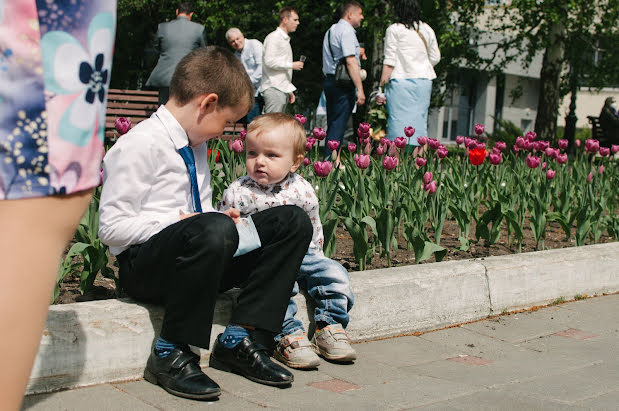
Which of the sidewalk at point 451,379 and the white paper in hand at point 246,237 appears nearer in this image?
the sidewalk at point 451,379

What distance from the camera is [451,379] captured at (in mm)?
2750

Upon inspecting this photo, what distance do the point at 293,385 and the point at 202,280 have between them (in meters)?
0.51

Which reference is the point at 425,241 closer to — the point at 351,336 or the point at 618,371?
the point at 351,336

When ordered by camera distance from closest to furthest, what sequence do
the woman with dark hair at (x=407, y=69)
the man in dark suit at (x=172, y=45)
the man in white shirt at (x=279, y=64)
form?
the woman with dark hair at (x=407, y=69)
the man in dark suit at (x=172, y=45)
the man in white shirt at (x=279, y=64)

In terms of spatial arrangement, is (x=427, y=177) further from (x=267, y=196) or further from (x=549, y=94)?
(x=549, y=94)

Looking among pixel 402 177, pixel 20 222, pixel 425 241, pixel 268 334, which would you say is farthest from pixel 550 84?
pixel 20 222

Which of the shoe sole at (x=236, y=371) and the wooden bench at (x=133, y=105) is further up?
the wooden bench at (x=133, y=105)

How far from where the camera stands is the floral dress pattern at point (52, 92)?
1210mm

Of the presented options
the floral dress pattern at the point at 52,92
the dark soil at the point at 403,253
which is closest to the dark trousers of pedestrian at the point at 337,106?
the dark soil at the point at 403,253

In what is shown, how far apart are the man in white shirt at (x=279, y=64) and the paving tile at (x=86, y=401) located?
537cm

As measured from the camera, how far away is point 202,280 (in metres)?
2.40

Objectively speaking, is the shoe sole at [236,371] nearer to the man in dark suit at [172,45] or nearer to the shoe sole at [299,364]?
the shoe sole at [299,364]

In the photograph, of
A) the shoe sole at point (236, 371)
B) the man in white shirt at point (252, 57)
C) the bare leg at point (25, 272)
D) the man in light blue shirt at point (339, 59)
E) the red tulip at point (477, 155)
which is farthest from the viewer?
the man in white shirt at point (252, 57)

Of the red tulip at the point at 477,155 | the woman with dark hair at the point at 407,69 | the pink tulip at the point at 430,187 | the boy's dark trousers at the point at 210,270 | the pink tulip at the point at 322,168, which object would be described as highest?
the woman with dark hair at the point at 407,69
